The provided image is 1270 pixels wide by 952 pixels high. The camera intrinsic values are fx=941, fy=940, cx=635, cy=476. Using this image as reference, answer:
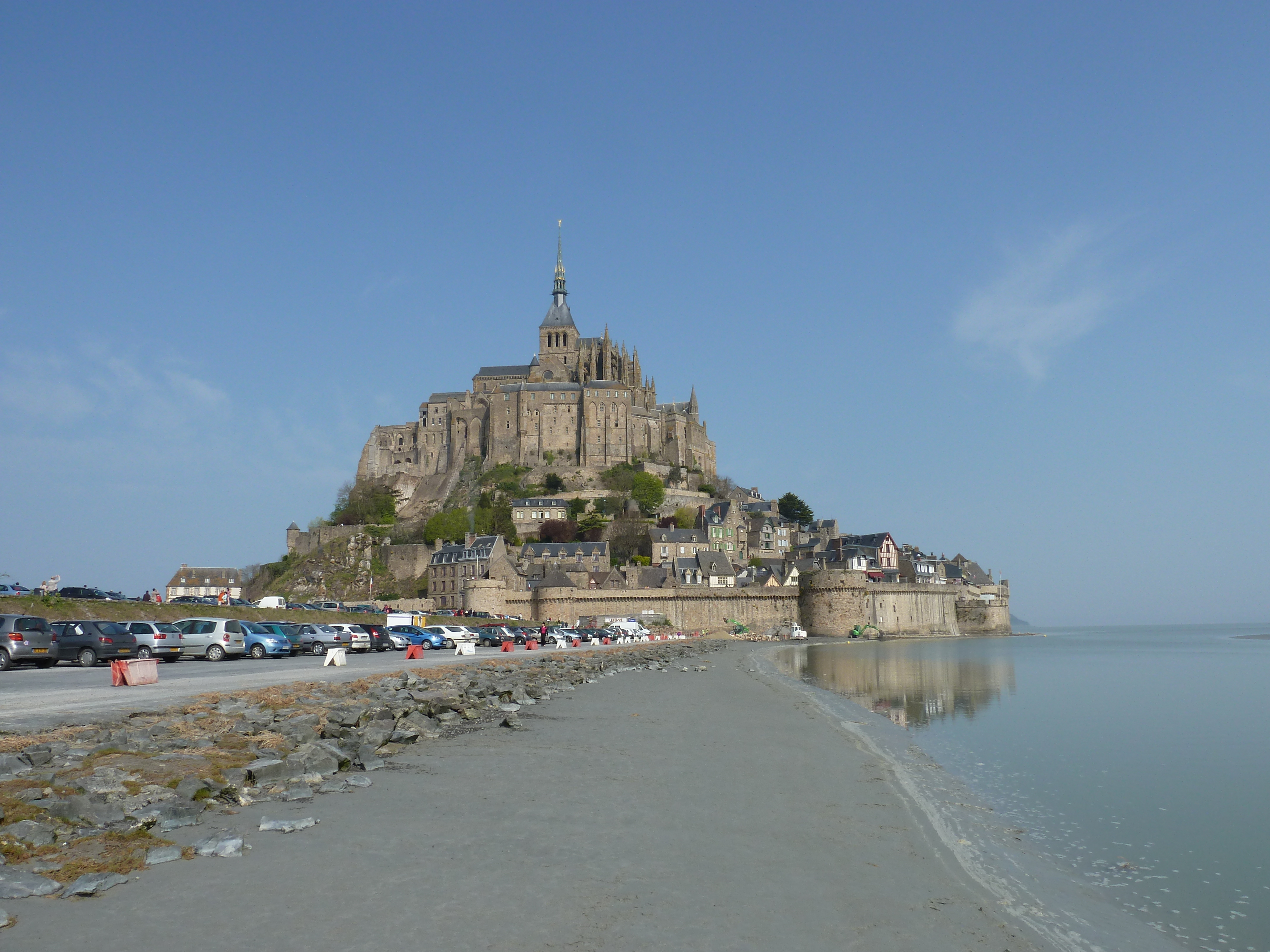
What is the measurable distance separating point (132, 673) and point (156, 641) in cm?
887

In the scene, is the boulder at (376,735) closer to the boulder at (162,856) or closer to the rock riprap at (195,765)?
the rock riprap at (195,765)

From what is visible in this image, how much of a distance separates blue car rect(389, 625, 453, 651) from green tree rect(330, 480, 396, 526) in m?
61.1

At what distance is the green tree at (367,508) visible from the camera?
341ft

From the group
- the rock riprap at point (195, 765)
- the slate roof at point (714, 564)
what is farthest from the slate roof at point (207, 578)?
the rock riprap at point (195, 765)

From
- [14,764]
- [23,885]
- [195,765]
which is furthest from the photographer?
[195,765]

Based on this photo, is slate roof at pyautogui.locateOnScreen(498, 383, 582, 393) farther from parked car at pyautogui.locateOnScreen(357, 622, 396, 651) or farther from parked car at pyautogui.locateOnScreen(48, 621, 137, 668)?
parked car at pyautogui.locateOnScreen(48, 621, 137, 668)

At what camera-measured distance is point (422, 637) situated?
39750 mm

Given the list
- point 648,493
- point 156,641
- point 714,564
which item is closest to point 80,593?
point 156,641

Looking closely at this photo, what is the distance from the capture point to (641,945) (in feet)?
18.5

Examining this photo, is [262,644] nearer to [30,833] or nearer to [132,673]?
[132,673]

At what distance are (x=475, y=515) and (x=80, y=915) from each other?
94.0 m

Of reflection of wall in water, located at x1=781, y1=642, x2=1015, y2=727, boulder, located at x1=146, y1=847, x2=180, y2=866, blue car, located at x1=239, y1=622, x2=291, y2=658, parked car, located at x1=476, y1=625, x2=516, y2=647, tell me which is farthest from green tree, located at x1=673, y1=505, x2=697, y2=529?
boulder, located at x1=146, y1=847, x2=180, y2=866

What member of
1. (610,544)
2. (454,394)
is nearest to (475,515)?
(610,544)

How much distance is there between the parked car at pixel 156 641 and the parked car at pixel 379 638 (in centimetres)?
1097
